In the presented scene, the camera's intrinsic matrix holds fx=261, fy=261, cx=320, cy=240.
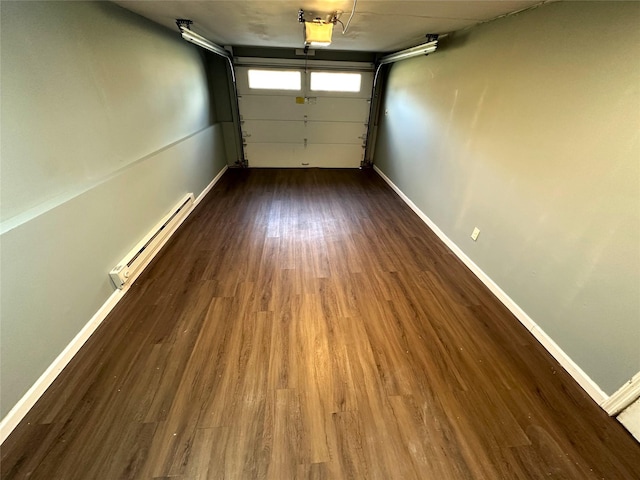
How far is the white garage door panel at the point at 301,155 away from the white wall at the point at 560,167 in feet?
8.59

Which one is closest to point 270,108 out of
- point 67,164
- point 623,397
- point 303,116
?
point 303,116

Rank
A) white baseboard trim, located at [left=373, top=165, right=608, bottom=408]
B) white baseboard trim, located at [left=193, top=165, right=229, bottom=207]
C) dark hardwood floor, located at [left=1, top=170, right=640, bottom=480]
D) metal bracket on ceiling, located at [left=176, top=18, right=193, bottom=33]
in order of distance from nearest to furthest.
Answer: dark hardwood floor, located at [left=1, top=170, right=640, bottom=480]
white baseboard trim, located at [left=373, top=165, right=608, bottom=408]
metal bracket on ceiling, located at [left=176, top=18, right=193, bottom=33]
white baseboard trim, located at [left=193, top=165, right=229, bottom=207]

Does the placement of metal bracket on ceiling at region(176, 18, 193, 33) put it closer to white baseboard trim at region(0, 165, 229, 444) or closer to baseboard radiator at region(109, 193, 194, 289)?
baseboard radiator at region(109, 193, 194, 289)

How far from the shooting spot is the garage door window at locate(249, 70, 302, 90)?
4.49m

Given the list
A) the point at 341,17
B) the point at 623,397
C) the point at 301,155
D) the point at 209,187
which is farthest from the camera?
the point at 301,155

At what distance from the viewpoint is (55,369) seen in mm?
1500

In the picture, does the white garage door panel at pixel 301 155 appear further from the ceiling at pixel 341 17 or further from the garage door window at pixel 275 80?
the ceiling at pixel 341 17

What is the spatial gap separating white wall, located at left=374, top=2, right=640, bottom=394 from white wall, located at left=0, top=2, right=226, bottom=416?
302 cm

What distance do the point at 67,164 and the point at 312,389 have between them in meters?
2.03

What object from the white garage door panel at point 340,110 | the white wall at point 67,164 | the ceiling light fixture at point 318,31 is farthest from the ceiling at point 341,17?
the white garage door panel at point 340,110

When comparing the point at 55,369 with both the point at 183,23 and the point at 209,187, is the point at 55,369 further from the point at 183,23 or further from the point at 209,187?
the point at 209,187

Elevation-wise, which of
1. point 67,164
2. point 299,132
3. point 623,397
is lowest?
point 623,397

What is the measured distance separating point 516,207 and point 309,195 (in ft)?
8.85

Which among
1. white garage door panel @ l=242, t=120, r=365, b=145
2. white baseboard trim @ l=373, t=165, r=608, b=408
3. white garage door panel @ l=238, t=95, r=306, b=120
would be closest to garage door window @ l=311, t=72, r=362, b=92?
white garage door panel @ l=238, t=95, r=306, b=120
